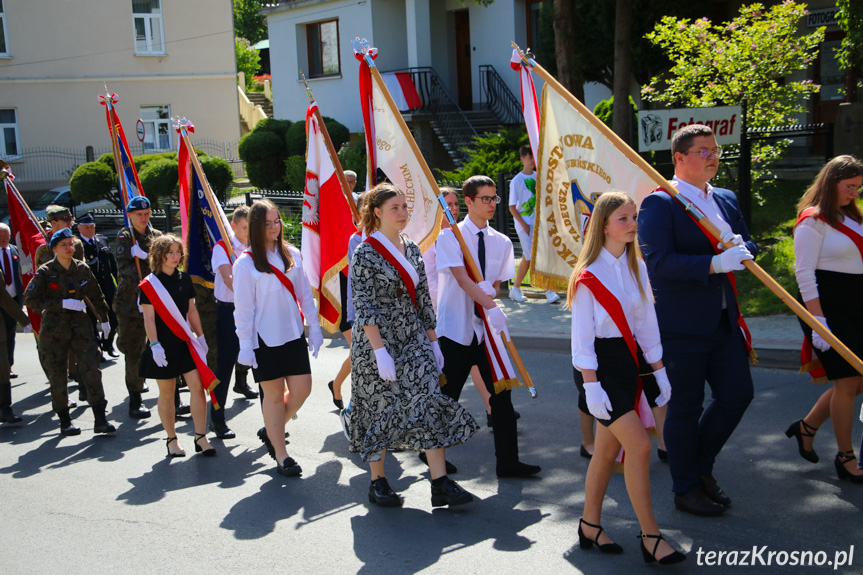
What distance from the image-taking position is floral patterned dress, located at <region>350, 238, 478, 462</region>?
5.21 metres

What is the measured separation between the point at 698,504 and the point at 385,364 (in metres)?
1.94

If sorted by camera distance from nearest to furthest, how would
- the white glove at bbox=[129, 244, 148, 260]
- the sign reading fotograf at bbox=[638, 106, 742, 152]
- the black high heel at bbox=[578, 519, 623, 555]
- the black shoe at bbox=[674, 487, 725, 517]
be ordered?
the black high heel at bbox=[578, 519, 623, 555], the black shoe at bbox=[674, 487, 725, 517], the white glove at bbox=[129, 244, 148, 260], the sign reading fotograf at bbox=[638, 106, 742, 152]

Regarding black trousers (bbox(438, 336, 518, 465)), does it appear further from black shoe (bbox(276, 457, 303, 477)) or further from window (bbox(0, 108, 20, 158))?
window (bbox(0, 108, 20, 158))

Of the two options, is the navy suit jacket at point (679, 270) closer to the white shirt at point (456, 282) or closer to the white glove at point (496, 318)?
the white glove at point (496, 318)

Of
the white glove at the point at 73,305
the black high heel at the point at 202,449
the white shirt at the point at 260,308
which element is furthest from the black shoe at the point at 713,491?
the white glove at the point at 73,305

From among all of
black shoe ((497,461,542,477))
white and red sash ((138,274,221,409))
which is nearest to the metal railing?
white and red sash ((138,274,221,409))

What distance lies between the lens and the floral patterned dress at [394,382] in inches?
205

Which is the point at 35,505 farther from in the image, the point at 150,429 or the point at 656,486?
the point at 656,486

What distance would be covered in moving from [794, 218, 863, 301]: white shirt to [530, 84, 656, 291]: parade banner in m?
1.10

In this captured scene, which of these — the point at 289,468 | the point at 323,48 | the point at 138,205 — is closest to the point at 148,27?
the point at 323,48

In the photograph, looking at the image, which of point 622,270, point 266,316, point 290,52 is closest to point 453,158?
point 290,52

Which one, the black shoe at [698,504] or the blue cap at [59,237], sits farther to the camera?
the blue cap at [59,237]

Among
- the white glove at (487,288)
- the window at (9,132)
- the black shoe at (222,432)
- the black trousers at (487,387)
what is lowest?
the black shoe at (222,432)

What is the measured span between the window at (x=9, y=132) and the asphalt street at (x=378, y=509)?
27.0m
